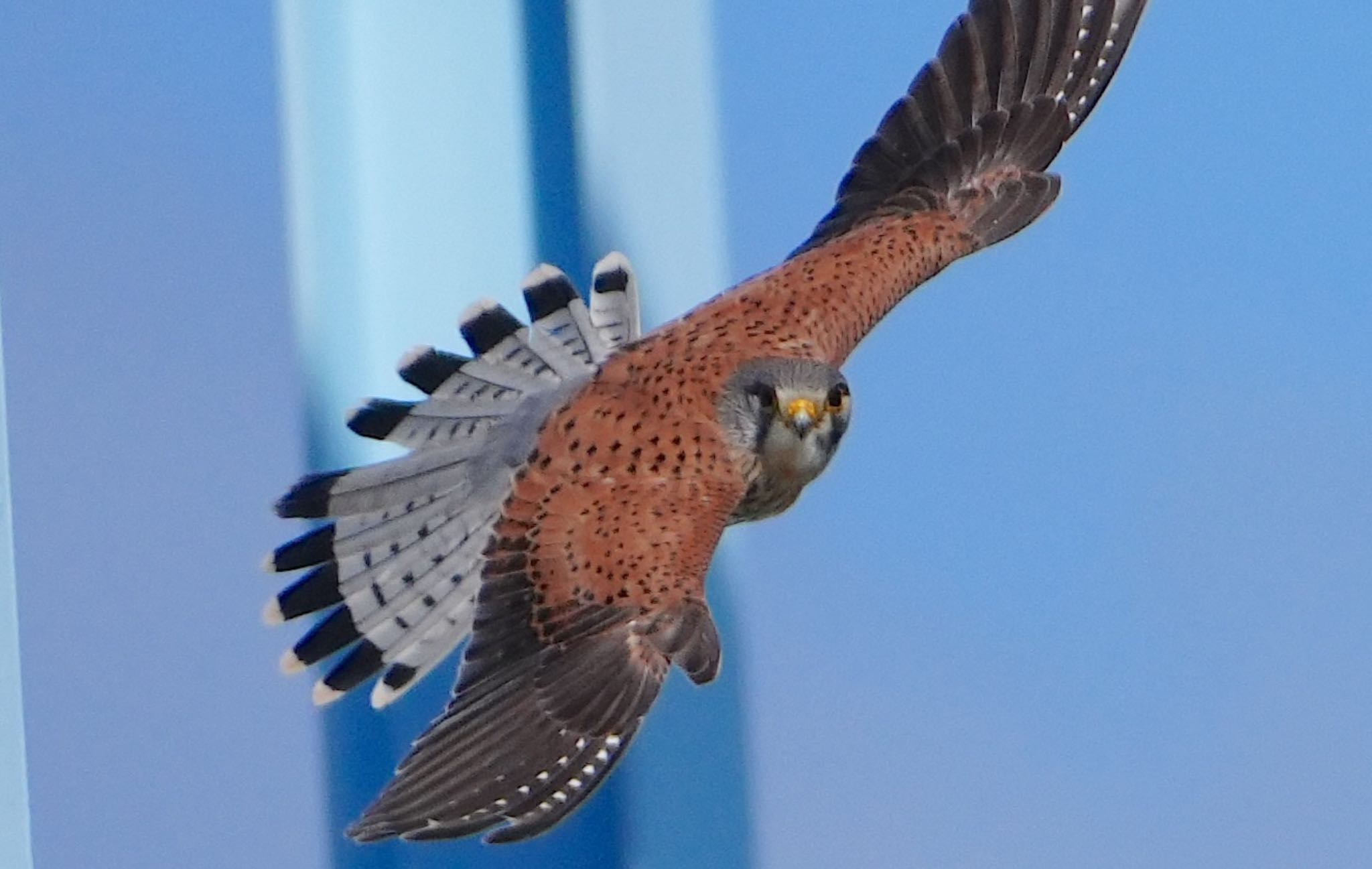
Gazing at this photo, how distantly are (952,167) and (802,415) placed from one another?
0.56m

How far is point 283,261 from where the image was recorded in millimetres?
2887

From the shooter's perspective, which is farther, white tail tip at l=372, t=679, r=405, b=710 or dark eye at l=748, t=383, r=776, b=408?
white tail tip at l=372, t=679, r=405, b=710

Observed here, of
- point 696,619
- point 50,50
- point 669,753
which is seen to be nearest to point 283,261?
point 50,50

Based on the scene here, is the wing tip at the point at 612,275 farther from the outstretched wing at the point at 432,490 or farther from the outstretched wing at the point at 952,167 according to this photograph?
the outstretched wing at the point at 952,167

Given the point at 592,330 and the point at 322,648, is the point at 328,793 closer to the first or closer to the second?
the point at 322,648

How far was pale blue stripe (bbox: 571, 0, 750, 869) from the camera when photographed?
3121 millimetres

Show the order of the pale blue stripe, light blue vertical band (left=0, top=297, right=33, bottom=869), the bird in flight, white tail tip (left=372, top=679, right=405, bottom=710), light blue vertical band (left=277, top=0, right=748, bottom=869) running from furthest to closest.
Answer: the pale blue stripe → light blue vertical band (left=277, top=0, right=748, bottom=869) → light blue vertical band (left=0, top=297, right=33, bottom=869) → white tail tip (left=372, top=679, right=405, bottom=710) → the bird in flight

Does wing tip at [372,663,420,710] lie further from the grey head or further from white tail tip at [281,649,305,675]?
the grey head

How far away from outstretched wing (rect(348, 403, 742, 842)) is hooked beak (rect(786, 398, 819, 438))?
0.09 m

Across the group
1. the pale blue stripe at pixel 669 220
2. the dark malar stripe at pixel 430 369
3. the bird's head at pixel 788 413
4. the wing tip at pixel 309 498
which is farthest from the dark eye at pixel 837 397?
the pale blue stripe at pixel 669 220

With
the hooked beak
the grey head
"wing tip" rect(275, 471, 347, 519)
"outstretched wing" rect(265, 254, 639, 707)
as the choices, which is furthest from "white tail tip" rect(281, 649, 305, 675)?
the hooked beak

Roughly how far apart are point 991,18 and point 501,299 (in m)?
0.95

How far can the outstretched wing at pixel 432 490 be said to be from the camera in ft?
8.01

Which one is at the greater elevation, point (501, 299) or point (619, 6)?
point (619, 6)
